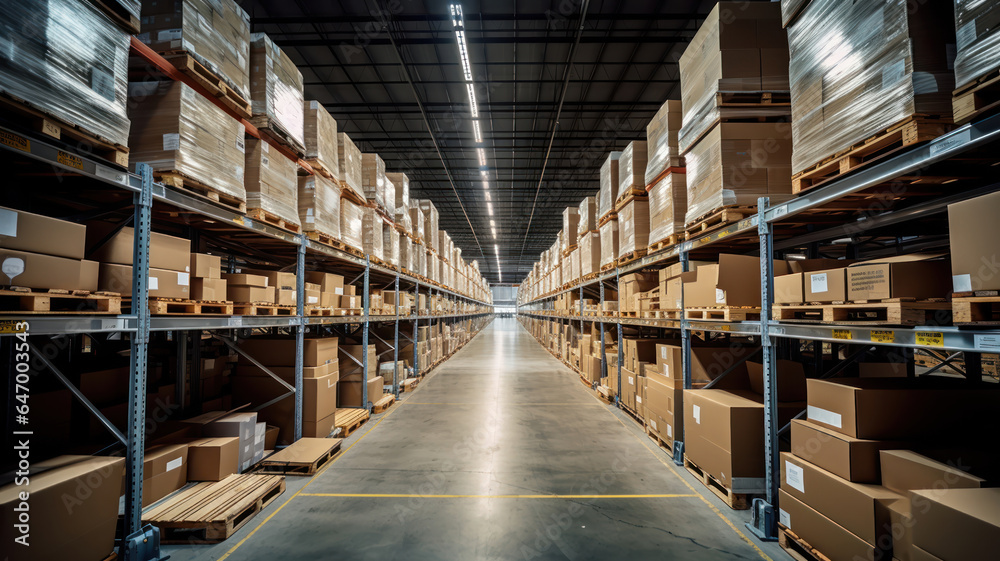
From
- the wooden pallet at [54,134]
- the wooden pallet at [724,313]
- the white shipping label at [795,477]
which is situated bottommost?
the white shipping label at [795,477]

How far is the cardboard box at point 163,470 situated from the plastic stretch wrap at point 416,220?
6.80 meters

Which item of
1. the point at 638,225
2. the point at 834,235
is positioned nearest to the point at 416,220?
the point at 638,225

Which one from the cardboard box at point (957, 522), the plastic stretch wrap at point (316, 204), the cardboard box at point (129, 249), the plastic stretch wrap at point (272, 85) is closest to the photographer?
the cardboard box at point (957, 522)

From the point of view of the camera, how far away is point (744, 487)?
135 inches

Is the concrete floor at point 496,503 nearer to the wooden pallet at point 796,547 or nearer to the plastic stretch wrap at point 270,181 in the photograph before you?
the wooden pallet at point 796,547

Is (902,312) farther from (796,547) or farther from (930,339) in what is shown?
(796,547)

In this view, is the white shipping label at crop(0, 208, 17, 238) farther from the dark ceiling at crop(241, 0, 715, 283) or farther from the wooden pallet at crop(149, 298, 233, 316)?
the dark ceiling at crop(241, 0, 715, 283)

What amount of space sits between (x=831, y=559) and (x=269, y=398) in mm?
5499

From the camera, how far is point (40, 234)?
2.24 metres

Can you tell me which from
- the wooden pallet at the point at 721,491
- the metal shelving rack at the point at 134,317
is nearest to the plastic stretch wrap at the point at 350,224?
the metal shelving rack at the point at 134,317

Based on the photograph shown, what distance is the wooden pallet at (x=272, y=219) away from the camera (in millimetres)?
3882

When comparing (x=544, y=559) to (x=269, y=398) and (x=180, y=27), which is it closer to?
(x=269, y=398)

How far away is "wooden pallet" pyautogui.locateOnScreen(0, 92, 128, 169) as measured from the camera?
1.97 meters

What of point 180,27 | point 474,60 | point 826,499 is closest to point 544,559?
point 826,499
